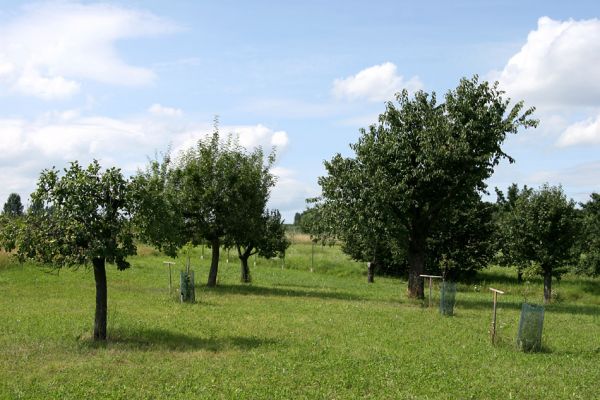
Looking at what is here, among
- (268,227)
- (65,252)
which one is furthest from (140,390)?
(268,227)

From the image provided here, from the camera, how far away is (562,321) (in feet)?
81.7

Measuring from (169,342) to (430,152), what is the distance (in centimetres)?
1701

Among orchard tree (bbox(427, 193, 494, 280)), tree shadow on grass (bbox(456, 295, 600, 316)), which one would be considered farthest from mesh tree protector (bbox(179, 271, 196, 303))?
orchard tree (bbox(427, 193, 494, 280))

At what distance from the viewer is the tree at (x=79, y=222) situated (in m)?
15.7

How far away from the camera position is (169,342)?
17.0 metres

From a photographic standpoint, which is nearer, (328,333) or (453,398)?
(453,398)

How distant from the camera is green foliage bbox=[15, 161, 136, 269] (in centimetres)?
1571

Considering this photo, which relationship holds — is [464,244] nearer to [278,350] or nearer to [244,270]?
[244,270]

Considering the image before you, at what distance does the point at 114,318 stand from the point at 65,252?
18.4 ft

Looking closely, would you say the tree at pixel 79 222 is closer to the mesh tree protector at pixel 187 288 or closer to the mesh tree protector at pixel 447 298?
the mesh tree protector at pixel 187 288

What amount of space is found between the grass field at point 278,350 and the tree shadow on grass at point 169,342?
6 centimetres

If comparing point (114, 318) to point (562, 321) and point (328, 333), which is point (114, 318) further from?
point (562, 321)

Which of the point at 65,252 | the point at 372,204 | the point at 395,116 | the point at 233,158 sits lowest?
the point at 65,252

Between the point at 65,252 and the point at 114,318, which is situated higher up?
the point at 65,252
